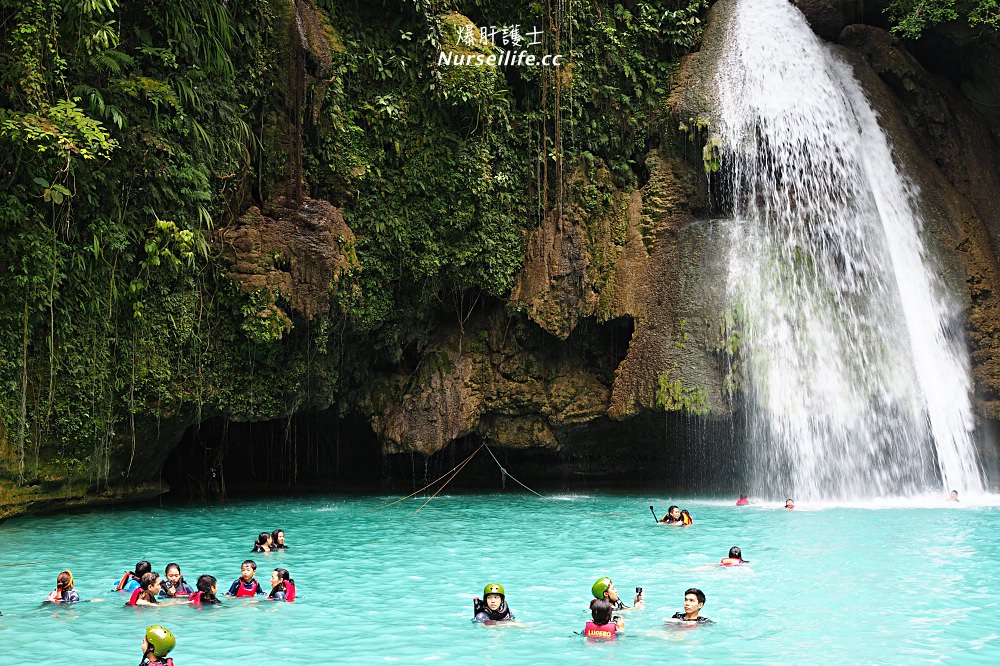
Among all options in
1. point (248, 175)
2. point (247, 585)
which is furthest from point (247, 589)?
point (248, 175)

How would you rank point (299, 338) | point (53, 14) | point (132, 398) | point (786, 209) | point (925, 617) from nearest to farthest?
point (925, 617)
point (53, 14)
point (132, 398)
point (299, 338)
point (786, 209)

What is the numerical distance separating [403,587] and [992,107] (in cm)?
1868

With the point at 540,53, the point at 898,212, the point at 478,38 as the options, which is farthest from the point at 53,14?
the point at 898,212

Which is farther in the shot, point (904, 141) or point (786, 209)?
point (904, 141)

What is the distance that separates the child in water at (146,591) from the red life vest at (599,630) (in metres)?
4.57

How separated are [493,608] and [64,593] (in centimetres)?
464

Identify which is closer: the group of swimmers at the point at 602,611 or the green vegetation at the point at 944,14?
the group of swimmers at the point at 602,611

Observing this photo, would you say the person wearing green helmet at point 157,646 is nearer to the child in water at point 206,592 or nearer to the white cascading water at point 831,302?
the child in water at point 206,592

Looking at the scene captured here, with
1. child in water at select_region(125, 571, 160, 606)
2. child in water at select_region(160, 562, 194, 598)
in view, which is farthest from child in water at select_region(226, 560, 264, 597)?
child in water at select_region(125, 571, 160, 606)

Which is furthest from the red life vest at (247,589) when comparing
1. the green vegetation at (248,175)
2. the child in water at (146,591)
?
the green vegetation at (248,175)

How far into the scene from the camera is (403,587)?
10.3 meters

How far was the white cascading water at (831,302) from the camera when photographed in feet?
58.7

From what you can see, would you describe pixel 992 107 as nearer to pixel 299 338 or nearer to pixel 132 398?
pixel 299 338

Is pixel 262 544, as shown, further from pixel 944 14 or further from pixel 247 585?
pixel 944 14
